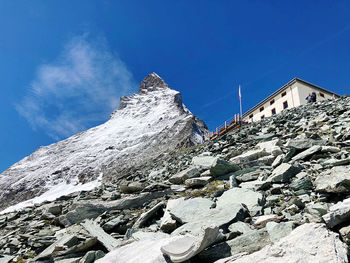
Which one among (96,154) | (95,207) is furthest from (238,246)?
(96,154)

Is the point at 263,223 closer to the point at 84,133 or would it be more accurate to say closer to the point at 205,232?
the point at 205,232

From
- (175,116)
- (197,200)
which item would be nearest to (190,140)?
(175,116)

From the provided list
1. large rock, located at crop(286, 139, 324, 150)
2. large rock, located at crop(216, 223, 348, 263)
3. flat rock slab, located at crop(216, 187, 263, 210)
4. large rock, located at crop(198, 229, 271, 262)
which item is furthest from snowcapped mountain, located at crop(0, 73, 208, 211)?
large rock, located at crop(216, 223, 348, 263)

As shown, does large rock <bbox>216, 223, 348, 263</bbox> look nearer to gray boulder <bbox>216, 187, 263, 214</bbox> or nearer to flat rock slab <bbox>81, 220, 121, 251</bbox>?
gray boulder <bbox>216, 187, 263, 214</bbox>

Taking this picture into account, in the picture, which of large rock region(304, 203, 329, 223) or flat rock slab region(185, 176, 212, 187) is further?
flat rock slab region(185, 176, 212, 187)

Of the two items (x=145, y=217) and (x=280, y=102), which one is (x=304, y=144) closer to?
(x=145, y=217)

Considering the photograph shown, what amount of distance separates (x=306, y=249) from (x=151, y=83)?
141533 mm

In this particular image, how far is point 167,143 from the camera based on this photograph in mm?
51312

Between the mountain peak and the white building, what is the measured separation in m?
85.7

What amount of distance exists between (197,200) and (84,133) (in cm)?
8637

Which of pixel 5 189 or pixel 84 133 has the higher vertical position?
pixel 84 133

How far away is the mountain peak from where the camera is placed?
440 feet

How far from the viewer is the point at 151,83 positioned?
140 m

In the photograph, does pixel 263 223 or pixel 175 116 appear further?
pixel 175 116
